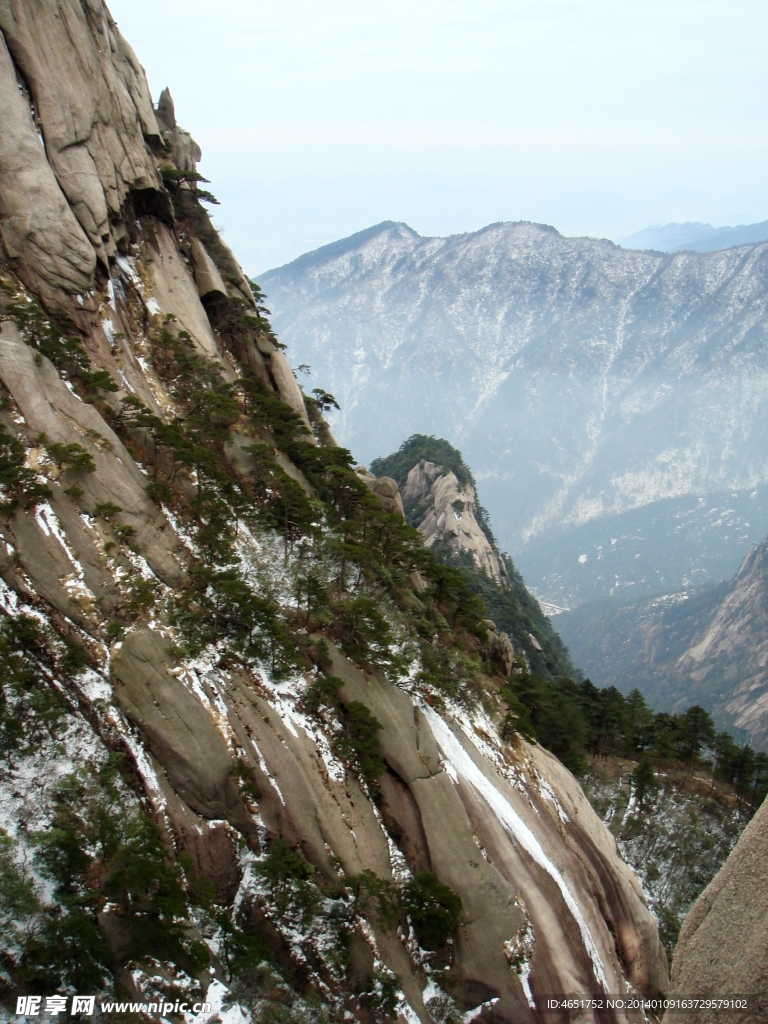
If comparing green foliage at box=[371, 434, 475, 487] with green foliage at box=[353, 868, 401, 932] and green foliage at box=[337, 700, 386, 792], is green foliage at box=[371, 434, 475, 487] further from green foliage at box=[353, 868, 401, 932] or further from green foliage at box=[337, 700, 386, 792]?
green foliage at box=[353, 868, 401, 932]

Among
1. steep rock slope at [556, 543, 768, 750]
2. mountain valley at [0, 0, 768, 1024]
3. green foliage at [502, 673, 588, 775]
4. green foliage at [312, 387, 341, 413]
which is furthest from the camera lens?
steep rock slope at [556, 543, 768, 750]

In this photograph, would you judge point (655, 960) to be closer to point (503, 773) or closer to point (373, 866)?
point (503, 773)

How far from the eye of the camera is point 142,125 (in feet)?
145

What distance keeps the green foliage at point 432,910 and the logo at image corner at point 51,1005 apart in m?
11.1

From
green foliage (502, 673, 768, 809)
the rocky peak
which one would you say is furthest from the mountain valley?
the rocky peak

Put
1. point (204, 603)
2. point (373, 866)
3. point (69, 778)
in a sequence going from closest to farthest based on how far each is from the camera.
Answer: point (69, 778), point (373, 866), point (204, 603)

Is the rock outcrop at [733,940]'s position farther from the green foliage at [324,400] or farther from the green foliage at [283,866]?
the green foliage at [324,400]

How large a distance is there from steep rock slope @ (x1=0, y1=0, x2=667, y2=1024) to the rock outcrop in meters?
13.1

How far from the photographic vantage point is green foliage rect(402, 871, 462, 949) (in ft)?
74.6

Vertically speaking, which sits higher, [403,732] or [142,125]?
[142,125]

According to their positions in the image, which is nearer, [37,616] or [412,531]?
[37,616]

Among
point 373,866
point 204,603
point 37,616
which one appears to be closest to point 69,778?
point 37,616

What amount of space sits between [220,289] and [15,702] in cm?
3261

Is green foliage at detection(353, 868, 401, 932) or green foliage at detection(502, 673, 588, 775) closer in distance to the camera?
green foliage at detection(353, 868, 401, 932)
